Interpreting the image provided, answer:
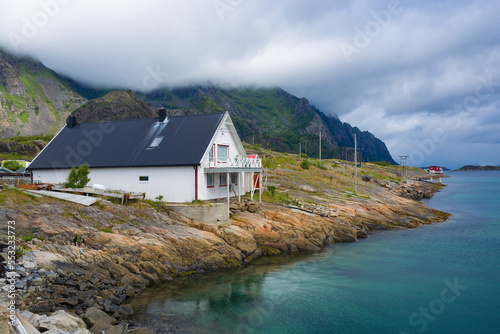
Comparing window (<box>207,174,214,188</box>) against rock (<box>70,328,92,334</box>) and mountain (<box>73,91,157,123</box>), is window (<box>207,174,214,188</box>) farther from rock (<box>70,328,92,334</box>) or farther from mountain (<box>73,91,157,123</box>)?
mountain (<box>73,91,157,123</box>)

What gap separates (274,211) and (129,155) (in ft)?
46.5

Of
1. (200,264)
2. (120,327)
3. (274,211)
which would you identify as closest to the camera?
(120,327)

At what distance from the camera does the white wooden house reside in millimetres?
29641

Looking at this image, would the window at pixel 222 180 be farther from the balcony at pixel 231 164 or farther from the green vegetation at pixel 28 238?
the green vegetation at pixel 28 238

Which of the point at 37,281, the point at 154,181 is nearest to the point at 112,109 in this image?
the point at 154,181

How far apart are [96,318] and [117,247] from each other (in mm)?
7062

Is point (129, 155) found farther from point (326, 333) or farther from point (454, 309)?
point (454, 309)

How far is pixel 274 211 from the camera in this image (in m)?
33.2

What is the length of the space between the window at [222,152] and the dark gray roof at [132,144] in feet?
6.79

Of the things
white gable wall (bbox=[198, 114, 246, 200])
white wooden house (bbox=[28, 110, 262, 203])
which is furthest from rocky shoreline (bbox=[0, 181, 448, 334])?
white wooden house (bbox=[28, 110, 262, 203])

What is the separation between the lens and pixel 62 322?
13.0 m

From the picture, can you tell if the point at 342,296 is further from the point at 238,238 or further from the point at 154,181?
the point at 154,181

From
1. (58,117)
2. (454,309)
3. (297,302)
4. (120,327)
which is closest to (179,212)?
(297,302)

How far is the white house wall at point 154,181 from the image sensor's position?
96.3 ft
